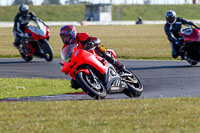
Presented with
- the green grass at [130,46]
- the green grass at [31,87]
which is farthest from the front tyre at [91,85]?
the green grass at [130,46]

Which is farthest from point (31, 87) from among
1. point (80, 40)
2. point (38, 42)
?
point (38, 42)

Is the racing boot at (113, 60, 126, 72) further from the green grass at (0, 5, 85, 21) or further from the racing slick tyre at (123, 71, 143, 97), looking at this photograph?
the green grass at (0, 5, 85, 21)

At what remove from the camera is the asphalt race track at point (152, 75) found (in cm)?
1063

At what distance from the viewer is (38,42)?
1861 cm

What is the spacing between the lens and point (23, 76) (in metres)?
14.6

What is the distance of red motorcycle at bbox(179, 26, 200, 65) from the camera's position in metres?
16.0

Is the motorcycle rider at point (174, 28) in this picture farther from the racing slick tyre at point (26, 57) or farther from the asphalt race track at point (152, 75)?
the racing slick tyre at point (26, 57)

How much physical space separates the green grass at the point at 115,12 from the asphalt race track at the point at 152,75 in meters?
89.8

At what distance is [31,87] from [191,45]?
6297 millimetres

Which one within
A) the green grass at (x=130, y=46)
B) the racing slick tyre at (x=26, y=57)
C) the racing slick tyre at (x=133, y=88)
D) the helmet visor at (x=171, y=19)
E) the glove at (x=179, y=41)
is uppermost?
the helmet visor at (x=171, y=19)

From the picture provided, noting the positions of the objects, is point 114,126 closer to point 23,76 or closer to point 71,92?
point 71,92

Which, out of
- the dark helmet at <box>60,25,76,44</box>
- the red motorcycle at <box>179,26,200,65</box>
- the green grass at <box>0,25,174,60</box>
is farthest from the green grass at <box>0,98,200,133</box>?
the green grass at <box>0,25,174,60</box>

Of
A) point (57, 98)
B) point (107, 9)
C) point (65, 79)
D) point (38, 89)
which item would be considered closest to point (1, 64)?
point (65, 79)

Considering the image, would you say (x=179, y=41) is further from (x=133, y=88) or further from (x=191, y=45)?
(x=133, y=88)
